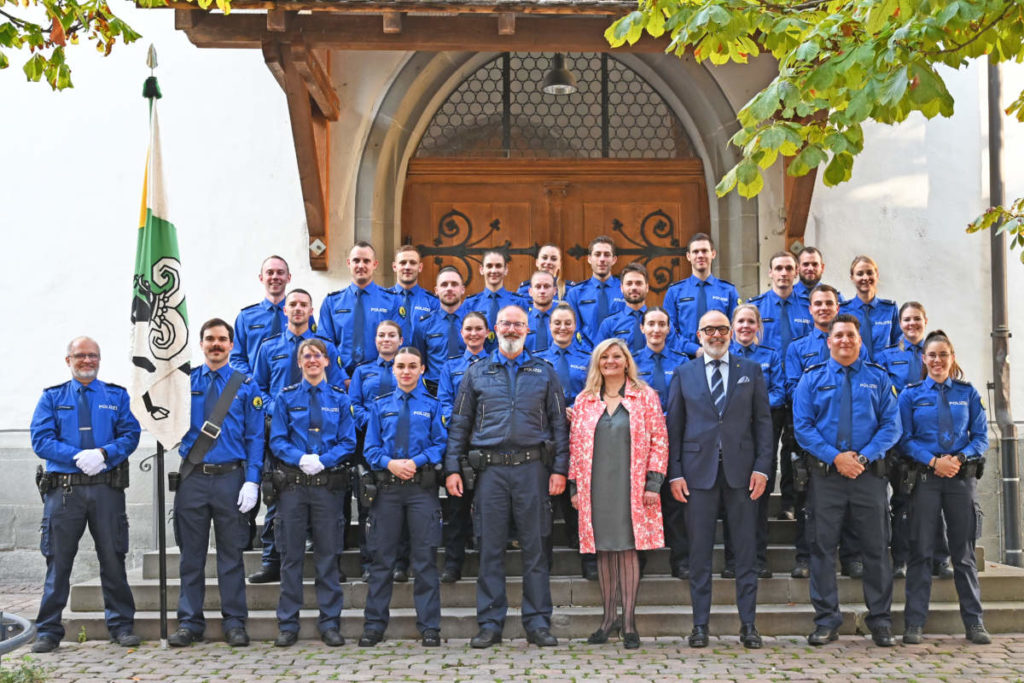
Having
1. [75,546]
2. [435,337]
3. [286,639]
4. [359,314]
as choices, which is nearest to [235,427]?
[75,546]

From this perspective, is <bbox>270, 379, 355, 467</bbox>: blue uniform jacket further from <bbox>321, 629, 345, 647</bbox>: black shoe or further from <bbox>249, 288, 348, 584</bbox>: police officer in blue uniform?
<bbox>321, 629, 345, 647</bbox>: black shoe

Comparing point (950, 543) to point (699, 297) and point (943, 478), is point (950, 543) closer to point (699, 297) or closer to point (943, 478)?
point (943, 478)

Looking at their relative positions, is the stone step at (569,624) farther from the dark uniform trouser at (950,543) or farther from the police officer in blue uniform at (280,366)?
the police officer in blue uniform at (280,366)

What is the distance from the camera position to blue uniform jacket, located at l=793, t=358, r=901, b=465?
7.27 metres

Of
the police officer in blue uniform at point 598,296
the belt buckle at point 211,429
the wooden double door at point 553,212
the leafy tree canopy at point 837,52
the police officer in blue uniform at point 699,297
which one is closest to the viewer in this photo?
the leafy tree canopy at point 837,52

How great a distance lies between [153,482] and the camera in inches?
401

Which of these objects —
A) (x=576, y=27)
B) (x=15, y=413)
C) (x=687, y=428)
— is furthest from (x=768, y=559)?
(x=15, y=413)

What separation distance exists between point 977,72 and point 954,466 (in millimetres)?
4792

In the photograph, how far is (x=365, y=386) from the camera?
26.3 feet

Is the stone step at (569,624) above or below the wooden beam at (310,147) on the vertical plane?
below

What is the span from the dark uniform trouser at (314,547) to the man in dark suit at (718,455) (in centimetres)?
209

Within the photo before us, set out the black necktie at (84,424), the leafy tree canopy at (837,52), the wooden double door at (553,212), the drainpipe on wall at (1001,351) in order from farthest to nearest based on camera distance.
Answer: the wooden double door at (553,212) → the drainpipe on wall at (1001,351) → the black necktie at (84,424) → the leafy tree canopy at (837,52)

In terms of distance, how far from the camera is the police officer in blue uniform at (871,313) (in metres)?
8.45

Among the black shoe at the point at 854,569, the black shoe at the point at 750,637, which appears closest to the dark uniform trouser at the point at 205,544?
the black shoe at the point at 750,637
